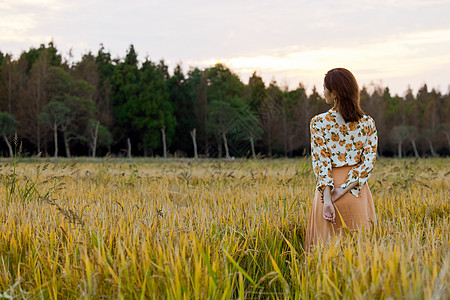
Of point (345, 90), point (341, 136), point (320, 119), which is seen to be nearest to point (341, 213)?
point (341, 136)

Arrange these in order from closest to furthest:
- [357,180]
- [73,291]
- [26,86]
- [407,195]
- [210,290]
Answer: [210,290], [73,291], [357,180], [407,195], [26,86]

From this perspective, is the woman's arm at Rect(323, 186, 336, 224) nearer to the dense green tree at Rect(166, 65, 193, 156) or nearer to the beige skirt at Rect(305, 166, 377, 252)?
the beige skirt at Rect(305, 166, 377, 252)

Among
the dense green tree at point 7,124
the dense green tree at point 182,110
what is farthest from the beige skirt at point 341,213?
the dense green tree at point 182,110

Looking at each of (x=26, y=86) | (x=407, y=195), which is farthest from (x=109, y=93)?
(x=407, y=195)

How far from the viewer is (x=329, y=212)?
3.63 m

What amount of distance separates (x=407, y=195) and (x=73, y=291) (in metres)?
5.13

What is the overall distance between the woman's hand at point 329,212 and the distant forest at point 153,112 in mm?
33219

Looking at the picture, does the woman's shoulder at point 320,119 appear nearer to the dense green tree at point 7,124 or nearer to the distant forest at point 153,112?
the distant forest at point 153,112

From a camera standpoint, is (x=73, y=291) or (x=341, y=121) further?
(x=341, y=121)

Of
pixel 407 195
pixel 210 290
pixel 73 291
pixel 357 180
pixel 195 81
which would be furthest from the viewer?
pixel 195 81

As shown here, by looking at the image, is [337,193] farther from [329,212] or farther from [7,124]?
[7,124]

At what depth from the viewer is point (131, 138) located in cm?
4912

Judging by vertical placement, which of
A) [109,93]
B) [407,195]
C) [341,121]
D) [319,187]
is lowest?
[407,195]

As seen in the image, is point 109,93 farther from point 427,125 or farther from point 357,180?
point 357,180
